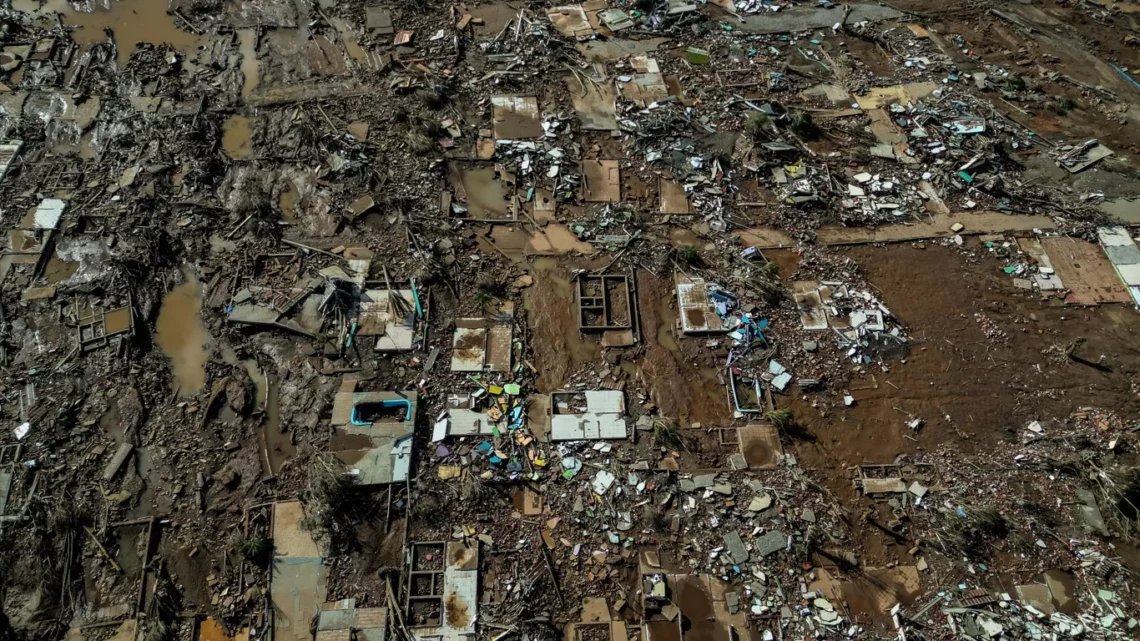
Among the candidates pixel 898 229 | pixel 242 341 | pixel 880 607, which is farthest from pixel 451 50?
pixel 880 607

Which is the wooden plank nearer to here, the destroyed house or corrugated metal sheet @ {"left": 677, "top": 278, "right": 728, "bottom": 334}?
corrugated metal sheet @ {"left": 677, "top": 278, "right": 728, "bottom": 334}

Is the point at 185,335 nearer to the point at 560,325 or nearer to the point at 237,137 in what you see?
the point at 237,137

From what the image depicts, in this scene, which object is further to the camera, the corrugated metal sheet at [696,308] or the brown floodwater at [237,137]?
the brown floodwater at [237,137]

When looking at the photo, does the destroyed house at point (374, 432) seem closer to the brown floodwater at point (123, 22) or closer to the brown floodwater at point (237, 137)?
the brown floodwater at point (237, 137)

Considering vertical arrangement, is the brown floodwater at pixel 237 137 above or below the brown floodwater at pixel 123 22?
below

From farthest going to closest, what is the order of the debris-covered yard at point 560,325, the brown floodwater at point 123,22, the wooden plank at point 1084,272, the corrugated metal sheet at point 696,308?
1. the brown floodwater at point 123,22
2. the wooden plank at point 1084,272
3. the corrugated metal sheet at point 696,308
4. the debris-covered yard at point 560,325

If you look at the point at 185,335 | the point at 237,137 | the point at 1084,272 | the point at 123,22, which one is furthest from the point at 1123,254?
the point at 123,22

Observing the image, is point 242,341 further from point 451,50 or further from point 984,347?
point 984,347

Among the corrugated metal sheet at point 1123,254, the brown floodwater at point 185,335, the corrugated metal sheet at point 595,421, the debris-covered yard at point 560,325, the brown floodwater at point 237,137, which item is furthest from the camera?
the brown floodwater at point 237,137

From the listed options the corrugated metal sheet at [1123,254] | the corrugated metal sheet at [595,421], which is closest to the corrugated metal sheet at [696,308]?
the corrugated metal sheet at [595,421]
